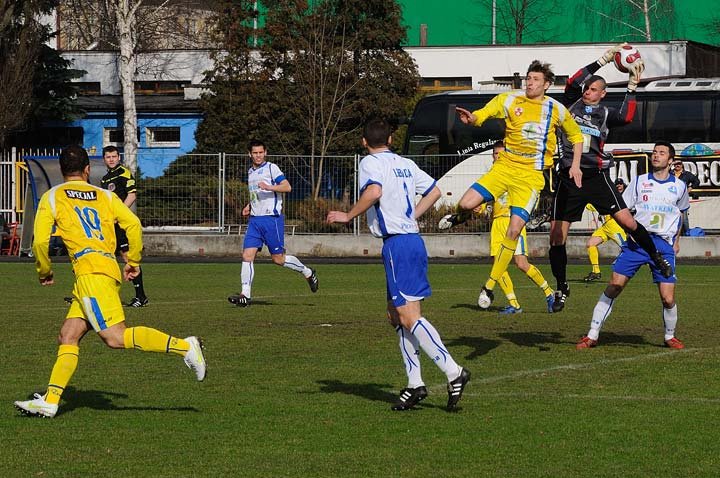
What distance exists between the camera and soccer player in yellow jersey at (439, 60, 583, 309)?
1172 cm

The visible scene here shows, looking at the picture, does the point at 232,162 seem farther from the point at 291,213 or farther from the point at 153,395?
the point at 153,395

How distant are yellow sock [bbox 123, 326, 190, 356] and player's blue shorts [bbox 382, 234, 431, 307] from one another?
153 centimetres

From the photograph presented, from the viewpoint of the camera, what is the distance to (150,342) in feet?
27.9

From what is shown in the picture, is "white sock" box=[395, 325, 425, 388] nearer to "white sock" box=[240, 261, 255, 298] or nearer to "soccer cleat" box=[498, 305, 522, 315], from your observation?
"soccer cleat" box=[498, 305, 522, 315]

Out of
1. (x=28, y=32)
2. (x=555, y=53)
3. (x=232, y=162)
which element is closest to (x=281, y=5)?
(x=28, y=32)

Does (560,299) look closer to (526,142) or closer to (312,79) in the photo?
(526,142)

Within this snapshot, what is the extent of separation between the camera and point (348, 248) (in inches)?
1238

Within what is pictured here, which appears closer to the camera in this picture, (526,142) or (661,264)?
(661,264)

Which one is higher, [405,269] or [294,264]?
[405,269]

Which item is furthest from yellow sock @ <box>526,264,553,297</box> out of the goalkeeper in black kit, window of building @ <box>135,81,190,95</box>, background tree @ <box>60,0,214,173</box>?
window of building @ <box>135,81,190,95</box>

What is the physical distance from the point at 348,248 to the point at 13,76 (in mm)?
20153

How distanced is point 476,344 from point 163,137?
44198mm

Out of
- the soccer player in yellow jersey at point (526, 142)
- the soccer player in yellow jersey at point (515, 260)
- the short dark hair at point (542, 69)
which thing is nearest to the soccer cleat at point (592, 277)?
the soccer player in yellow jersey at point (515, 260)

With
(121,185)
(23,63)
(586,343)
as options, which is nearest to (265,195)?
(121,185)
